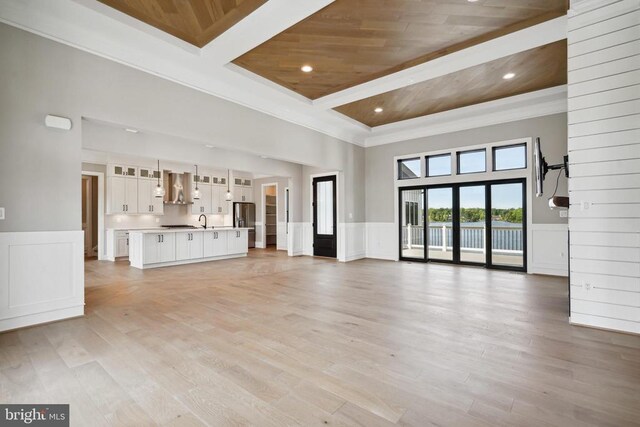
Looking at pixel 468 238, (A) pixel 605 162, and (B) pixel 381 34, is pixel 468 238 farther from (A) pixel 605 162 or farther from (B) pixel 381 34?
(B) pixel 381 34

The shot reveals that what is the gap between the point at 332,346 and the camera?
2.60 metres

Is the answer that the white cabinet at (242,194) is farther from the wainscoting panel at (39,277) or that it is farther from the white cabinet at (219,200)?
the wainscoting panel at (39,277)

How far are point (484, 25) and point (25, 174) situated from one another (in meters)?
5.47

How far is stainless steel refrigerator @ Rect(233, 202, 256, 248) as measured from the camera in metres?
11.0

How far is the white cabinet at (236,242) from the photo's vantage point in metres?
8.50

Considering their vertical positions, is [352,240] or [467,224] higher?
[467,224]

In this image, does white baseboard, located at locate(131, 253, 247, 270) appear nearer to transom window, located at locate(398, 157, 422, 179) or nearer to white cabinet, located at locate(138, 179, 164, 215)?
white cabinet, located at locate(138, 179, 164, 215)

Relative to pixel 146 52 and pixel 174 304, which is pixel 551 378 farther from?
pixel 146 52

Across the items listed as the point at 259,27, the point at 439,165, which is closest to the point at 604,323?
the point at 439,165

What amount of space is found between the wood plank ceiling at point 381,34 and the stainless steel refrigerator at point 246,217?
267 inches

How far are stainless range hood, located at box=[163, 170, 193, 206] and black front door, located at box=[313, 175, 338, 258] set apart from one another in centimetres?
421

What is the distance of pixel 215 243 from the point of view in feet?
26.7

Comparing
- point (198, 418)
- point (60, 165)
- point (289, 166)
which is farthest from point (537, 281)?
point (60, 165)

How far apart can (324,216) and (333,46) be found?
524cm
